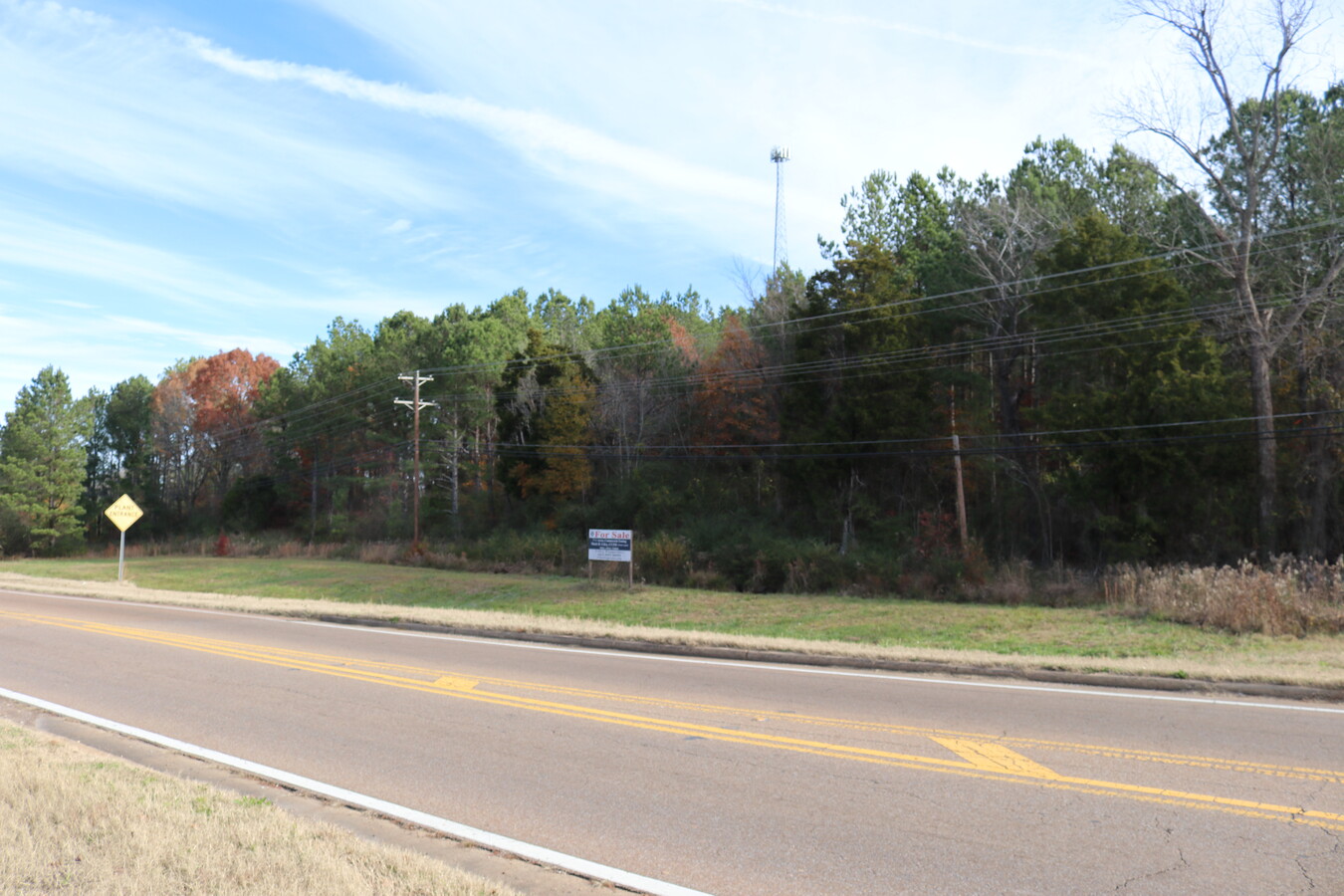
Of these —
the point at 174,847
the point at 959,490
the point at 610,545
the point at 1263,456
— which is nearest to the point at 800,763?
the point at 174,847

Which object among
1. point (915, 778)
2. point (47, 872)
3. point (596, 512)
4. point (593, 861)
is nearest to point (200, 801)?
point (47, 872)

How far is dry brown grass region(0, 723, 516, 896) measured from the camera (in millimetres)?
4660

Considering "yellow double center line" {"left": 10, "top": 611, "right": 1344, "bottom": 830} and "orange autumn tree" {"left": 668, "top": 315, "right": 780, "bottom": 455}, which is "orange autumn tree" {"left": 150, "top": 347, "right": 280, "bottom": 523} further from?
"yellow double center line" {"left": 10, "top": 611, "right": 1344, "bottom": 830}

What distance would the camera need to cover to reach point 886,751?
7.63 metres

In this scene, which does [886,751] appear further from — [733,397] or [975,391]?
[733,397]

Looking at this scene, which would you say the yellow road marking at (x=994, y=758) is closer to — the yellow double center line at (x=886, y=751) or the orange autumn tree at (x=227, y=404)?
the yellow double center line at (x=886, y=751)

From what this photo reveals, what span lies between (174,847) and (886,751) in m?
5.37

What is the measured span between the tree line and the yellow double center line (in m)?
18.9

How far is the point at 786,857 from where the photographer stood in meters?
5.33

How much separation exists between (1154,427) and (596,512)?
26701 mm

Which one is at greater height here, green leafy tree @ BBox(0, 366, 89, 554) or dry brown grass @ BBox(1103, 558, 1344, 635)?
green leafy tree @ BBox(0, 366, 89, 554)

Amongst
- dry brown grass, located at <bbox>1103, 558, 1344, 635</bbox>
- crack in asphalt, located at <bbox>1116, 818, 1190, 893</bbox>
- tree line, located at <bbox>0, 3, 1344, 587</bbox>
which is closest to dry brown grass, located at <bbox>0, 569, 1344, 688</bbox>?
dry brown grass, located at <bbox>1103, 558, 1344, 635</bbox>

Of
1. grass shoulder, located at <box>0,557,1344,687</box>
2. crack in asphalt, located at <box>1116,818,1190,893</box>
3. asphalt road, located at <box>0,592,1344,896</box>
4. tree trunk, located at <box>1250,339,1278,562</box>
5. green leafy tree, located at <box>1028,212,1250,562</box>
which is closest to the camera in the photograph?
crack in asphalt, located at <box>1116,818,1190,893</box>

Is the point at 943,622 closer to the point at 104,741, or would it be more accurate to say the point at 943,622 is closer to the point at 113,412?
the point at 104,741
